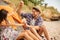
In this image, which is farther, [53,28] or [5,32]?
[53,28]

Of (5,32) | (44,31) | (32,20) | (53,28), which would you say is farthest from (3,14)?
(53,28)

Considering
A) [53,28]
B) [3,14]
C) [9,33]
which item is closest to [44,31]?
[53,28]

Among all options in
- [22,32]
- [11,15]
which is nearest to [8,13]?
[11,15]

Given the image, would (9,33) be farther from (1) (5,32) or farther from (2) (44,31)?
(2) (44,31)

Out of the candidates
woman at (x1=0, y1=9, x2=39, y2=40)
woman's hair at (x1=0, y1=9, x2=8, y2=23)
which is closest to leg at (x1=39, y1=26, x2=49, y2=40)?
woman at (x1=0, y1=9, x2=39, y2=40)

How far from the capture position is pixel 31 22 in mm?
3066

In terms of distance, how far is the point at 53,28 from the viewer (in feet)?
10.4

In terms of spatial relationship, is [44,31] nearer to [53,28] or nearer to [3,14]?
[53,28]

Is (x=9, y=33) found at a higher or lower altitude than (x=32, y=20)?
lower

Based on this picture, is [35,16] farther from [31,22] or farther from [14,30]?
[14,30]

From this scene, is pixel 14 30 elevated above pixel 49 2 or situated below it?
below

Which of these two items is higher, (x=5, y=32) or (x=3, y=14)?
(x=3, y=14)

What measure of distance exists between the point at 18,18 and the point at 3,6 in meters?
0.23

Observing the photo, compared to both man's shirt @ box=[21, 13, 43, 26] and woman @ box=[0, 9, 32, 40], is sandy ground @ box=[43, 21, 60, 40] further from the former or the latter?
woman @ box=[0, 9, 32, 40]
